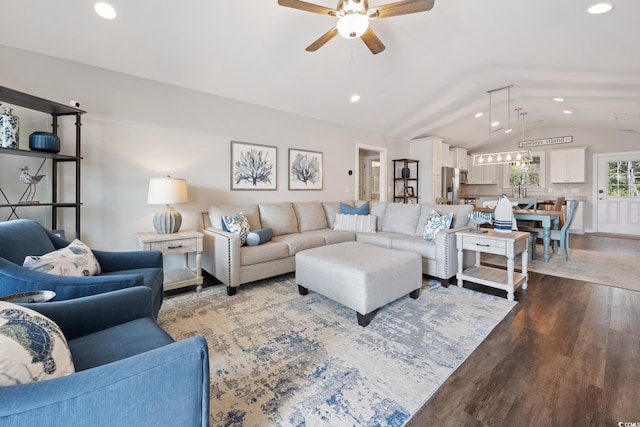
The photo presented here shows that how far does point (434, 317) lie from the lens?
8.09 ft

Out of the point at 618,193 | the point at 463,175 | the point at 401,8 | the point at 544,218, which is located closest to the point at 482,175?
the point at 463,175

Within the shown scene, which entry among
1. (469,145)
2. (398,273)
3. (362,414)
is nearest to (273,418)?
(362,414)

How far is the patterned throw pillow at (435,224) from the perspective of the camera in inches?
134

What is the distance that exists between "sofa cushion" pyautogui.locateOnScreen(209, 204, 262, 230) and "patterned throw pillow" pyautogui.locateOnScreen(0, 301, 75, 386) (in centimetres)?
258

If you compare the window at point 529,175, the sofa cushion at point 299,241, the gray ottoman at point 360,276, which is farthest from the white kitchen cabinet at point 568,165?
the sofa cushion at point 299,241

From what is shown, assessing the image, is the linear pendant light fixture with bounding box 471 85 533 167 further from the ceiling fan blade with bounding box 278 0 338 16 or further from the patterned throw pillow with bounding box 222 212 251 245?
the patterned throw pillow with bounding box 222 212 251 245

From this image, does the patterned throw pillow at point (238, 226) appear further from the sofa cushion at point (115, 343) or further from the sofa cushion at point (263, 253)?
the sofa cushion at point (115, 343)

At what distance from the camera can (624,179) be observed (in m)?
6.72

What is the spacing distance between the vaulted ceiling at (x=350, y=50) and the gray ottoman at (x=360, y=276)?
2.35 m

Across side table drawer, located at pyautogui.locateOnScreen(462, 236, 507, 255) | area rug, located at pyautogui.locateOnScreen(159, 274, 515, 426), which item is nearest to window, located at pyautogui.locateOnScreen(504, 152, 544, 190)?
side table drawer, located at pyautogui.locateOnScreen(462, 236, 507, 255)

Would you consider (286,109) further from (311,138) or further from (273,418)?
(273,418)

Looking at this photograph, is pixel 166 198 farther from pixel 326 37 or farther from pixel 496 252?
pixel 496 252

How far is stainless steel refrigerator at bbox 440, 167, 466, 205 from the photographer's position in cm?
709

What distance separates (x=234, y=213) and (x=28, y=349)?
2871mm
